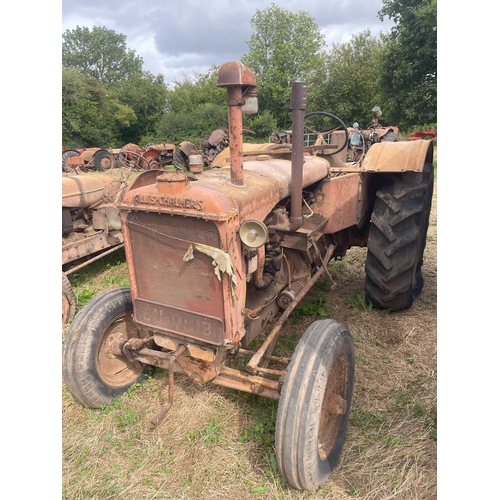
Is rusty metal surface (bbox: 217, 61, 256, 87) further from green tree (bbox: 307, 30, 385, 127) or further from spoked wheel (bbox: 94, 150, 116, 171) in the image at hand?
green tree (bbox: 307, 30, 385, 127)

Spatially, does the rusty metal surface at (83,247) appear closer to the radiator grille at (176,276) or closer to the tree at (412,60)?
the radiator grille at (176,276)

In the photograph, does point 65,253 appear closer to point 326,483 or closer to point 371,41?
point 326,483

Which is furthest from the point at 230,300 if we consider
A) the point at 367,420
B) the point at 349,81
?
the point at 349,81

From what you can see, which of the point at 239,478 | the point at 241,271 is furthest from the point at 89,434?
the point at 241,271

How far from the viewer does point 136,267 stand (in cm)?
232

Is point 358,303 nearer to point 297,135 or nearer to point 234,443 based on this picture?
point 234,443

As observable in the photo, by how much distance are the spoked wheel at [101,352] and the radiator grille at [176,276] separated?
486 mm

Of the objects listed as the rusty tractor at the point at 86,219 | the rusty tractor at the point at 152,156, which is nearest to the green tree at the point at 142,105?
the rusty tractor at the point at 152,156

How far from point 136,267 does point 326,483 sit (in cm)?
163

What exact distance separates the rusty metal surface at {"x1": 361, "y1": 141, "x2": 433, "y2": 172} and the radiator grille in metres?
1.79

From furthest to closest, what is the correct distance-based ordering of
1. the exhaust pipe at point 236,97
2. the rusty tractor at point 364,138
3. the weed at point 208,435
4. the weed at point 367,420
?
the rusty tractor at point 364,138 → the weed at point 367,420 → the weed at point 208,435 → the exhaust pipe at point 236,97

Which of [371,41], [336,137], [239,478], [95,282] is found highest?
[371,41]

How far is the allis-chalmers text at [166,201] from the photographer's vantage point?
1.98m

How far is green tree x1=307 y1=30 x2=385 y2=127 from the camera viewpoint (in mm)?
26516
